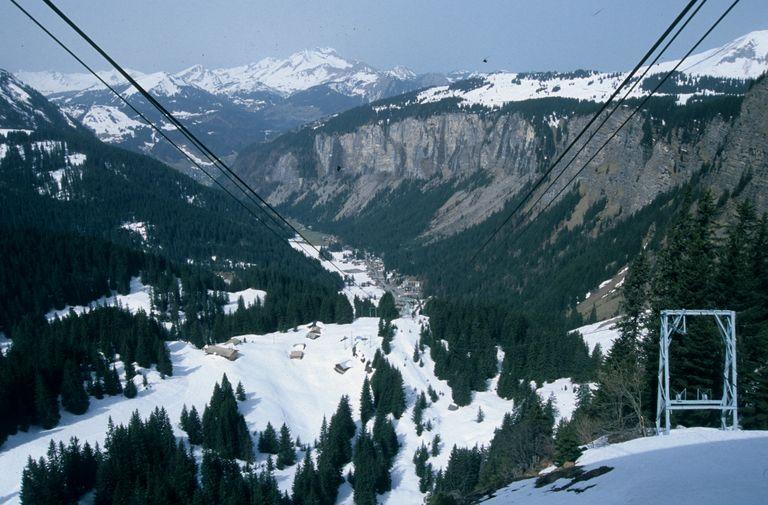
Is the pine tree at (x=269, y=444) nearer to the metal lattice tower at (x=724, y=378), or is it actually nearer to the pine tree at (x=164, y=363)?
the pine tree at (x=164, y=363)

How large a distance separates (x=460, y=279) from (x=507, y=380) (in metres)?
79.6

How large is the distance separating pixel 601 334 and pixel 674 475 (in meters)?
59.8

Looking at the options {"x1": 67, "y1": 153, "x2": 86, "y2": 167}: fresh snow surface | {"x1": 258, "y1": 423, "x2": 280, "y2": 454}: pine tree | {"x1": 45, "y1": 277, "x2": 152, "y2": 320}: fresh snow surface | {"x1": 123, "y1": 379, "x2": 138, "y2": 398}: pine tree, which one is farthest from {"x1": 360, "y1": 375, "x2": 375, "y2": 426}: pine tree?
{"x1": 67, "y1": 153, "x2": 86, "y2": 167}: fresh snow surface

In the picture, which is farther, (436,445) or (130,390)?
(130,390)

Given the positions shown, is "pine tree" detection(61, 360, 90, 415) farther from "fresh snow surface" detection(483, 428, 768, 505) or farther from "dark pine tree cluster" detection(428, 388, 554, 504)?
"fresh snow surface" detection(483, 428, 768, 505)

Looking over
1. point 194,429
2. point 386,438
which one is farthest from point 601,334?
point 194,429

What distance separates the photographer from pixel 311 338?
64562 millimetres

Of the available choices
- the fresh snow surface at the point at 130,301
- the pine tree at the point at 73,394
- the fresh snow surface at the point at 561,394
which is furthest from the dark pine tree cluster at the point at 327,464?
the fresh snow surface at the point at 130,301

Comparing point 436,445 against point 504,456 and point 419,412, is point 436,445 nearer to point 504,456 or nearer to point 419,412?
point 419,412

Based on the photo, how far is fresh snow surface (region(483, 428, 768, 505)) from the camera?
962cm

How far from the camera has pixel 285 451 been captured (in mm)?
44125

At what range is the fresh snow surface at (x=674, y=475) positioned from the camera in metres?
9.62

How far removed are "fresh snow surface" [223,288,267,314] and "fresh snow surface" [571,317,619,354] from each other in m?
55.9

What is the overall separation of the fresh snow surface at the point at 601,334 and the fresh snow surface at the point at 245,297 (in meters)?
55.9
